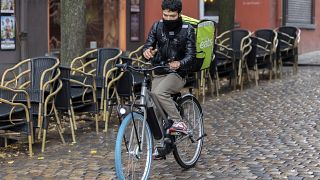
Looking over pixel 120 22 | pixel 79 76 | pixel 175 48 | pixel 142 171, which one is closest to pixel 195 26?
pixel 175 48

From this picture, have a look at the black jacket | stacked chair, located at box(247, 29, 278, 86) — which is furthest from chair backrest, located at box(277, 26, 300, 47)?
the black jacket

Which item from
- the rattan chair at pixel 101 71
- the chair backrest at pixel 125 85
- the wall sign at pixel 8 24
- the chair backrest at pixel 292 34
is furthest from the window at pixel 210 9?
the chair backrest at pixel 125 85

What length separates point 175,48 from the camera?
19.8 feet

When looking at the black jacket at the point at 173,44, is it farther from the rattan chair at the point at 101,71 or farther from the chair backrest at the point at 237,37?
the chair backrest at the point at 237,37

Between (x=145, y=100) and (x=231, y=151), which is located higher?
(x=145, y=100)

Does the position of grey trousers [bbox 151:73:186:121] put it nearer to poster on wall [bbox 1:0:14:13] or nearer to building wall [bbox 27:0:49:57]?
poster on wall [bbox 1:0:14:13]

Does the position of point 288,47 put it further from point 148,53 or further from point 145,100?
point 145,100

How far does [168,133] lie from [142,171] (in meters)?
0.57

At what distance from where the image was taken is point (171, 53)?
6.02 m

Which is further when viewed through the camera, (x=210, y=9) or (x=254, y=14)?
(x=210, y=9)

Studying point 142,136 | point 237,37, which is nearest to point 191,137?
point 142,136

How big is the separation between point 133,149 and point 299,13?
1671 cm

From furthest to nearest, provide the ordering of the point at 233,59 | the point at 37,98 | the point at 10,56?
1. the point at 10,56
2. the point at 233,59
3. the point at 37,98

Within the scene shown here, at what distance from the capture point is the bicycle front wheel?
5.23 meters
